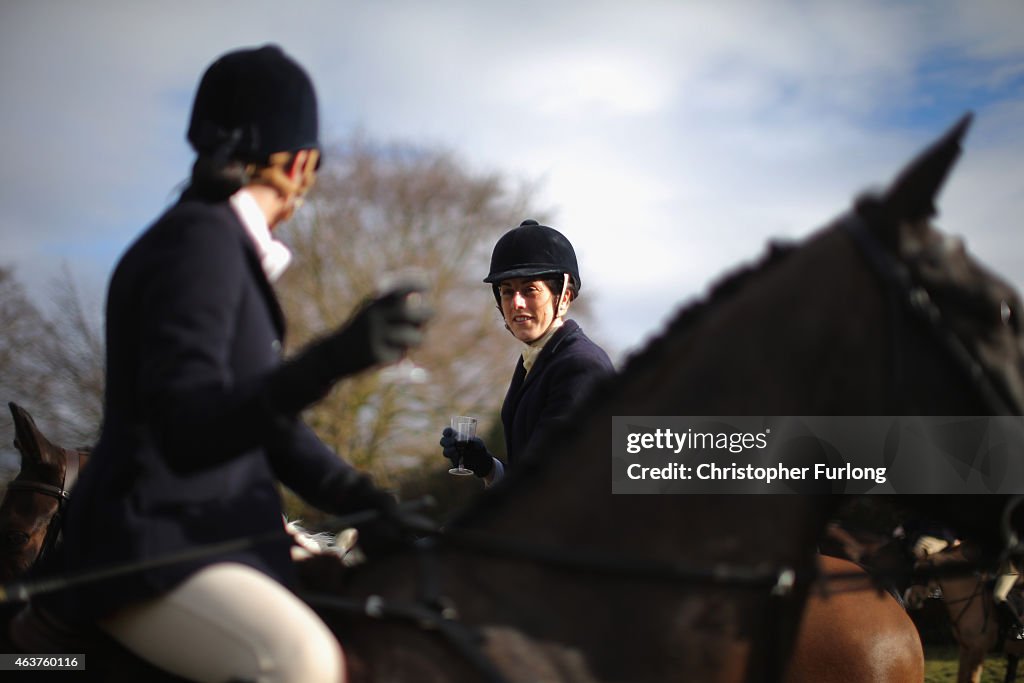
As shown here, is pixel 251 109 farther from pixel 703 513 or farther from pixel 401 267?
pixel 401 267

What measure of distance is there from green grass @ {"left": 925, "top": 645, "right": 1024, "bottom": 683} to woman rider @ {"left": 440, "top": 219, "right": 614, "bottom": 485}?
7.82 meters

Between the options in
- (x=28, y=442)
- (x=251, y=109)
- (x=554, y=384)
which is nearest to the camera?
(x=251, y=109)

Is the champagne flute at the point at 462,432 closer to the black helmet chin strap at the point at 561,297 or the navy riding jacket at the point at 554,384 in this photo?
the navy riding jacket at the point at 554,384

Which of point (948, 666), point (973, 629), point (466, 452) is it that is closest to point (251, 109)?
point (466, 452)

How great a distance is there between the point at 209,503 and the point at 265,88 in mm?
1151

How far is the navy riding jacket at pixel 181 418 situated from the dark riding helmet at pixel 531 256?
275 centimetres

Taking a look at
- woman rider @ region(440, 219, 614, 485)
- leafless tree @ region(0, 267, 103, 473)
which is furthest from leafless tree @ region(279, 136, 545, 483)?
woman rider @ region(440, 219, 614, 485)

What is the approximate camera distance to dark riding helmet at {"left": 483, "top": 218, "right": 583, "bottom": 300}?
4934 millimetres

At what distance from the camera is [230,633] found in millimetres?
1954

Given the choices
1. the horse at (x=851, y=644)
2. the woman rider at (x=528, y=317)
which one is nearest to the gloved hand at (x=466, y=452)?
the woman rider at (x=528, y=317)

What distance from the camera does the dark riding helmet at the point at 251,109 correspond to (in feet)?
7.70

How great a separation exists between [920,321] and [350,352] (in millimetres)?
1384

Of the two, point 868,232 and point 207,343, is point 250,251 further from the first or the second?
point 868,232

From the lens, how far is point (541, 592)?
6.98ft
